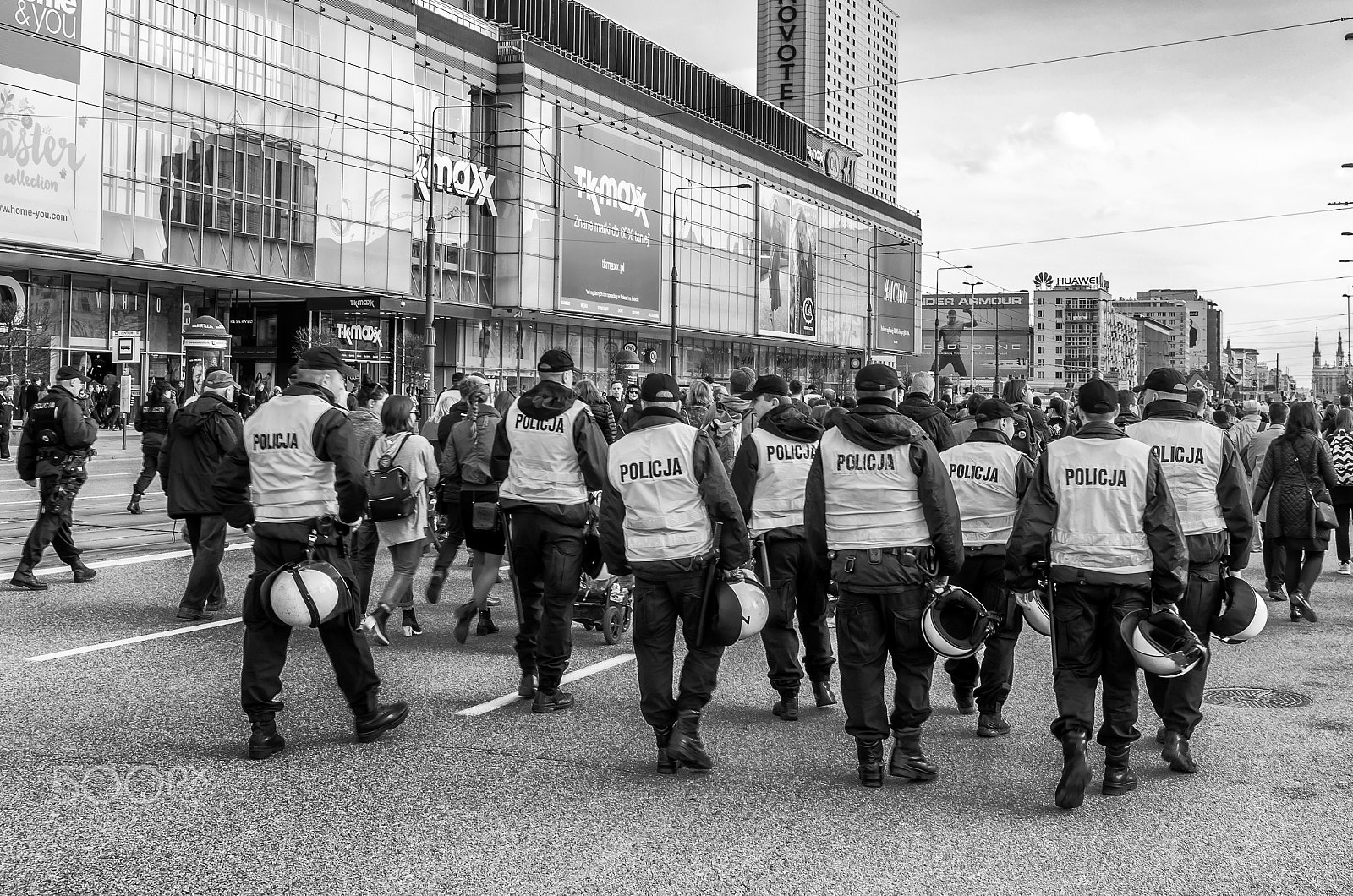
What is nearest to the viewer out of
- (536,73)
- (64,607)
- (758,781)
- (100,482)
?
(758,781)

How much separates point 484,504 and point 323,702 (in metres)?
2.06

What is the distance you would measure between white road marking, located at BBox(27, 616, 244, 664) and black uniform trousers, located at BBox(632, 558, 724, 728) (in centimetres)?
347

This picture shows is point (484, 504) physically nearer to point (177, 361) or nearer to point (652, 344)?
point (177, 361)

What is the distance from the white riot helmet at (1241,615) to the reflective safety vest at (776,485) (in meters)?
2.27

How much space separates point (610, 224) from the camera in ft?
185

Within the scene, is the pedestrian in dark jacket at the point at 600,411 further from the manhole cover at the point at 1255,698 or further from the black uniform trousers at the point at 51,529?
Result: the black uniform trousers at the point at 51,529

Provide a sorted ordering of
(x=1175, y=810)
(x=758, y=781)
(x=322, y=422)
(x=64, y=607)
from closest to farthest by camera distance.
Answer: (x=1175, y=810), (x=758, y=781), (x=322, y=422), (x=64, y=607)

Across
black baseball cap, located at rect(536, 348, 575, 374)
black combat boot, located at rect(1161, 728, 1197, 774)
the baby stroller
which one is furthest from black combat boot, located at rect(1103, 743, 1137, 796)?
the baby stroller

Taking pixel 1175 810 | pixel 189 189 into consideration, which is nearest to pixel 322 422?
pixel 1175 810

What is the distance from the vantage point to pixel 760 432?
7.06 meters

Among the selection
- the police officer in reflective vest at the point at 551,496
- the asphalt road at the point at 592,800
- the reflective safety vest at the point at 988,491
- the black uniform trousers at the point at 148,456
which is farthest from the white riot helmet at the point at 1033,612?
the black uniform trousers at the point at 148,456

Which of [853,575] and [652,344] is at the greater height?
[652,344]

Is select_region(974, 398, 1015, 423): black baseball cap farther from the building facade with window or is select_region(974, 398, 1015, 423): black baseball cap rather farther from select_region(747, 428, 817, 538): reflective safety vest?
the building facade with window

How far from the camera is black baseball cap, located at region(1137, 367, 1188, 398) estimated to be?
21.0ft
